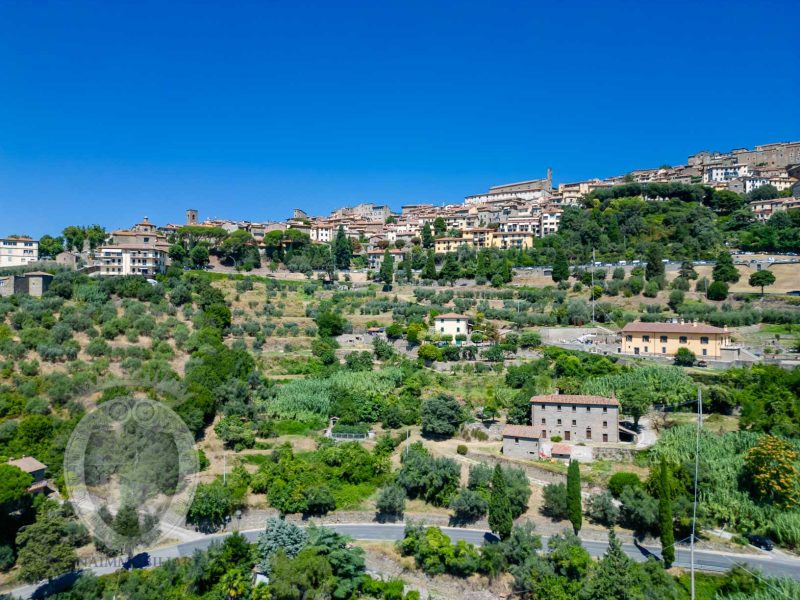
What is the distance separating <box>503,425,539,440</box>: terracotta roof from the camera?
28000mm

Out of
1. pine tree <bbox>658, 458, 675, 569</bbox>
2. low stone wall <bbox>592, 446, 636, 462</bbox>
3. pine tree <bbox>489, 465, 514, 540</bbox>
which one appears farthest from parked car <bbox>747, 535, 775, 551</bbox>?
pine tree <bbox>489, 465, 514, 540</bbox>

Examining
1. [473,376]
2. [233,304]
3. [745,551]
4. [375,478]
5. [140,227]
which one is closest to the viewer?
[745,551]

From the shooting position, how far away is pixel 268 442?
31.0 metres

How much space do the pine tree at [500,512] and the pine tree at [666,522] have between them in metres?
5.49

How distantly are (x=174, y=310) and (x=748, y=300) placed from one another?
47231mm

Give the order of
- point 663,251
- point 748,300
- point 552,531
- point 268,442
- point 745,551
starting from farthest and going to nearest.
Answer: point 663,251 < point 748,300 < point 268,442 < point 552,531 < point 745,551

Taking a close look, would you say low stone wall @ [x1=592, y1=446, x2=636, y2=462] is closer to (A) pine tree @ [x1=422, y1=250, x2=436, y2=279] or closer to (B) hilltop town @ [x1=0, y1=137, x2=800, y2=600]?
(B) hilltop town @ [x1=0, y1=137, x2=800, y2=600]

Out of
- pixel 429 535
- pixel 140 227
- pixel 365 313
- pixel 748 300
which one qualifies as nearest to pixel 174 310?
pixel 365 313

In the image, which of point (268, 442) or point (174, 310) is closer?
point (268, 442)

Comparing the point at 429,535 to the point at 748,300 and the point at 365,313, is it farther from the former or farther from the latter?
the point at 748,300

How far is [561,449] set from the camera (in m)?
27.8

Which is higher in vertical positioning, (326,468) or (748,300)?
A: (748,300)

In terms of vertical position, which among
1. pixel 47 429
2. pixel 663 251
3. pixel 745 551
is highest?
pixel 663 251

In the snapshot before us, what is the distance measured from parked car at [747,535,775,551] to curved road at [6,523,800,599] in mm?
438
